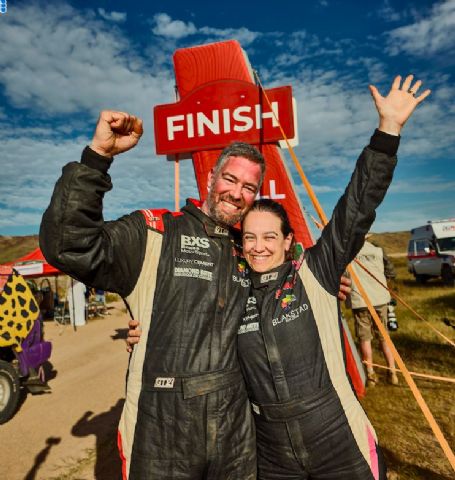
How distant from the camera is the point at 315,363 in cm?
183

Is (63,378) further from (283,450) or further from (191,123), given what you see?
(283,450)

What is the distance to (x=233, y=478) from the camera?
1.81 m

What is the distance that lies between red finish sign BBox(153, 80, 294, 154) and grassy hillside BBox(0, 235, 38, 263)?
2088 inches

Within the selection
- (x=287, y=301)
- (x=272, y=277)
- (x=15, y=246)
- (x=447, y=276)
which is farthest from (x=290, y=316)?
(x=15, y=246)

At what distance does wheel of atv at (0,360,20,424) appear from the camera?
5.31 meters

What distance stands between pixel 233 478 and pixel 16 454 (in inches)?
154

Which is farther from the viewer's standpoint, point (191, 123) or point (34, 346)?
point (34, 346)

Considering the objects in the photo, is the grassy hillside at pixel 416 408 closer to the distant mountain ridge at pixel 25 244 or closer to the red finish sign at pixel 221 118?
the red finish sign at pixel 221 118

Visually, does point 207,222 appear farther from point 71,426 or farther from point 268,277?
point 71,426

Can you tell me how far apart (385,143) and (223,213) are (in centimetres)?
93

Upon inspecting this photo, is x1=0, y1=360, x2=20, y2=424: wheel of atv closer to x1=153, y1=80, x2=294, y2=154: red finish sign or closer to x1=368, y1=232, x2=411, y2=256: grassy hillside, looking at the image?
x1=153, y1=80, x2=294, y2=154: red finish sign

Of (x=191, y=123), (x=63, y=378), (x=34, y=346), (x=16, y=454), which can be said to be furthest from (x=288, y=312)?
(x=63, y=378)

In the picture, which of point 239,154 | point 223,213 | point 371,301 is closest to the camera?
point 223,213

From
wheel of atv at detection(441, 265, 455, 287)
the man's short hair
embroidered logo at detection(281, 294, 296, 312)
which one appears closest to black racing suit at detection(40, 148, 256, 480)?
embroidered logo at detection(281, 294, 296, 312)
